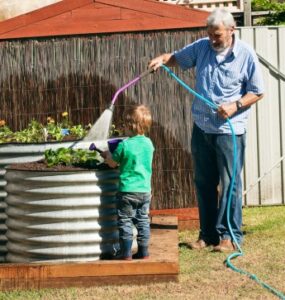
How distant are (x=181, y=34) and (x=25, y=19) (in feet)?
4.71

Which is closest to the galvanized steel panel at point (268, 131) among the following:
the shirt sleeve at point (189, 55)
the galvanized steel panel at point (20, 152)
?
the shirt sleeve at point (189, 55)

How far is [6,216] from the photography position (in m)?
6.62

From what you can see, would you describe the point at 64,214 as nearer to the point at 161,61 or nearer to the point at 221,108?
the point at 221,108

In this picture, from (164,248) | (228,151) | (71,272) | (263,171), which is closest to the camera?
(71,272)

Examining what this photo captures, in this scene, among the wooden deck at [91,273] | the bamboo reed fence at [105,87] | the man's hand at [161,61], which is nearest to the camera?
the wooden deck at [91,273]

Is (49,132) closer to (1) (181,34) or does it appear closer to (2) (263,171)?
(1) (181,34)

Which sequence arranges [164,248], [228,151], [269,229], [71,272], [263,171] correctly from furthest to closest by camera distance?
[263,171] < [269,229] < [228,151] < [164,248] < [71,272]

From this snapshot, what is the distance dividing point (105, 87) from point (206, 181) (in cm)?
161

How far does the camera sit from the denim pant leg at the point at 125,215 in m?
6.07

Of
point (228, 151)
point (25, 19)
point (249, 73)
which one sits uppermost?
point (25, 19)

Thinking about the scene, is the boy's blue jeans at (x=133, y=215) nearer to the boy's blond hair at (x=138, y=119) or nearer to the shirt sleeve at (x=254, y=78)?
the boy's blond hair at (x=138, y=119)

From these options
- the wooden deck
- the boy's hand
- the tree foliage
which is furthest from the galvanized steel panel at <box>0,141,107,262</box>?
the tree foliage

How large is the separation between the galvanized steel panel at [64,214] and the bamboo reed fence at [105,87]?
89.2 inches

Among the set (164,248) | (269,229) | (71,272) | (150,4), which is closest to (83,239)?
(71,272)
